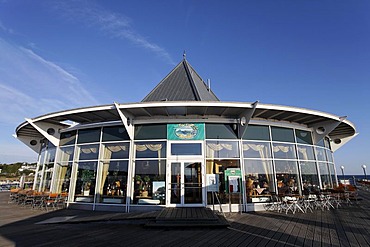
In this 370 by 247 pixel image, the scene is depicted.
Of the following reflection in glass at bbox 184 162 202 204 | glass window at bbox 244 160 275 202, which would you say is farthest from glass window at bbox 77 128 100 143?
glass window at bbox 244 160 275 202

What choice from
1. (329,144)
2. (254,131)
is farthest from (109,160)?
(329,144)

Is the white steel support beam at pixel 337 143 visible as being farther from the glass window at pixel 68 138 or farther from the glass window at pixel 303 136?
the glass window at pixel 68 138

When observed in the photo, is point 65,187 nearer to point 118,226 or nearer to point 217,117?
point 118,226

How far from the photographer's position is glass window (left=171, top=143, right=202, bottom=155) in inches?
349

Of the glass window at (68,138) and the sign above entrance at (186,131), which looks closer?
the sign above entrance at (186,131)

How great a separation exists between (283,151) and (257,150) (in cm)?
137

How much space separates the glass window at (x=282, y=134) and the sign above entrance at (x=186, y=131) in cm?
349

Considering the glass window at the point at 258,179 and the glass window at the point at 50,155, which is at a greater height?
the glass window at the point at 50,155

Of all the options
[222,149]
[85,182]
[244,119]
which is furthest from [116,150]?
[244,119]

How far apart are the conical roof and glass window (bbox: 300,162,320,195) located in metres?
6.16

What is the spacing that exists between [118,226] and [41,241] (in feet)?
6.53

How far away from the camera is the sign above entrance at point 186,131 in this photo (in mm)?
8984

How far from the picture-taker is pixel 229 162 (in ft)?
29.1

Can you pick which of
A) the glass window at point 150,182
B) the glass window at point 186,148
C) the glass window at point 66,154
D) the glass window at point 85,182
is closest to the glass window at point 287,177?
the glass window at point 186,148
